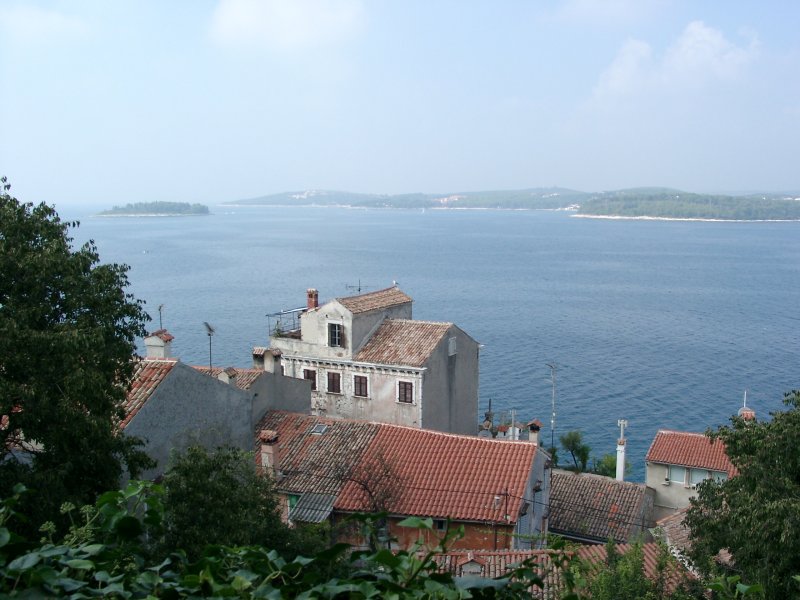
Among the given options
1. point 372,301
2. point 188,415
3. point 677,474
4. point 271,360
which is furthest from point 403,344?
point 188,415

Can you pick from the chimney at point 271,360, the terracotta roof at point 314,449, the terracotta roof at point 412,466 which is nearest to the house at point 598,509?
the terracotta roof at point 412,466

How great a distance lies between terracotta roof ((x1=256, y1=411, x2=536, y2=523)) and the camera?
72.8 feet

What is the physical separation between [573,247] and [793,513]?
189m

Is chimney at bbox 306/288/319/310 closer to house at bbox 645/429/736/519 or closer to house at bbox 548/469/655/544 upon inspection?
house at bbox 548/469/655/544

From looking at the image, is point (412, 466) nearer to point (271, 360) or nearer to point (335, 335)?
point (271, 360)

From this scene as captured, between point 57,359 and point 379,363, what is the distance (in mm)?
21504

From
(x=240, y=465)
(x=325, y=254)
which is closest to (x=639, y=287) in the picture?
(x=325, y=254)

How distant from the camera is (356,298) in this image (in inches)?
1419

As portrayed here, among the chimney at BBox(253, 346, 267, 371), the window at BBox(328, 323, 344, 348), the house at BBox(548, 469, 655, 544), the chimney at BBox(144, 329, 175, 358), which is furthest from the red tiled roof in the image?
the window at BBox(328, 323, 344, 348)

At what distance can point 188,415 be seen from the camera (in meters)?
20.9

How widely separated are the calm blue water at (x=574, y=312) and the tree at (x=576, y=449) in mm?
2527

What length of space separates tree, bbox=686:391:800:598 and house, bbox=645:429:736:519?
1716 cm

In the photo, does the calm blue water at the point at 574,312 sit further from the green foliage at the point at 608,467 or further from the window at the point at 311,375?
the window at the point at 311,375

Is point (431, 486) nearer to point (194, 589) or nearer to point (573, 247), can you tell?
point (194, 589)
